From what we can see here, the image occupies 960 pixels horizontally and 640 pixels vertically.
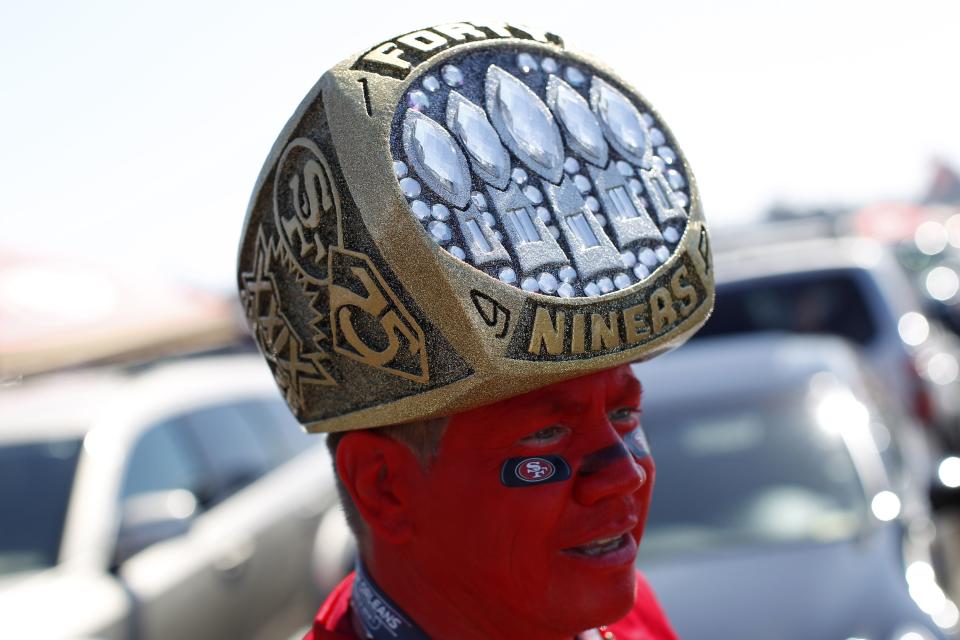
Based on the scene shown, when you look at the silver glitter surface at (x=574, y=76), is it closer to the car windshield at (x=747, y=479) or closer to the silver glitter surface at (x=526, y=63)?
the silver glitter surface at (x=526, y=63)

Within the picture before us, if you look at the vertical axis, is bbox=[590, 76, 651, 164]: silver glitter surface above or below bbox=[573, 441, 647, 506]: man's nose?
above

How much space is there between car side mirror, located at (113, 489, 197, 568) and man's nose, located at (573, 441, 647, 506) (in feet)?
9.86

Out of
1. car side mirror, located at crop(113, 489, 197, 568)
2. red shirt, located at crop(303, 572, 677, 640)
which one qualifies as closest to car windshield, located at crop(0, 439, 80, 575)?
car side mirror, located at crop(113, 489, 197, 568)

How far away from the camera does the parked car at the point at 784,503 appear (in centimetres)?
342

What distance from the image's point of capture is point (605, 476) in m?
1.54

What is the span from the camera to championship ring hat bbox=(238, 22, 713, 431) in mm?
1373

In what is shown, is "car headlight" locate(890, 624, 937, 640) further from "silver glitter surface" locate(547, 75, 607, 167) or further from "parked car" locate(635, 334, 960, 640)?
"silver glitter surface" locate(547, 75, 607, 167)

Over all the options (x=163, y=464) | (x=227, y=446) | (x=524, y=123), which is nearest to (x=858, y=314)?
(x=227, y=446)

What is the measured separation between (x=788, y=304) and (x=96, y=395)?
3993 millimetres

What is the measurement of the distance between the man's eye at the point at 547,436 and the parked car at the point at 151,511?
2.73 metres

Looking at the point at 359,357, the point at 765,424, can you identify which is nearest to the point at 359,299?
the point at 359,357

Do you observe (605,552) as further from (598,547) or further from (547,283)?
(547,283)

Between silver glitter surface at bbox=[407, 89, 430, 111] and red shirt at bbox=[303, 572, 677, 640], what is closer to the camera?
silver glitter surface at bbox=[407, 89, 430, 111]

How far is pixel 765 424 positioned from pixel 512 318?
10.4 ft
